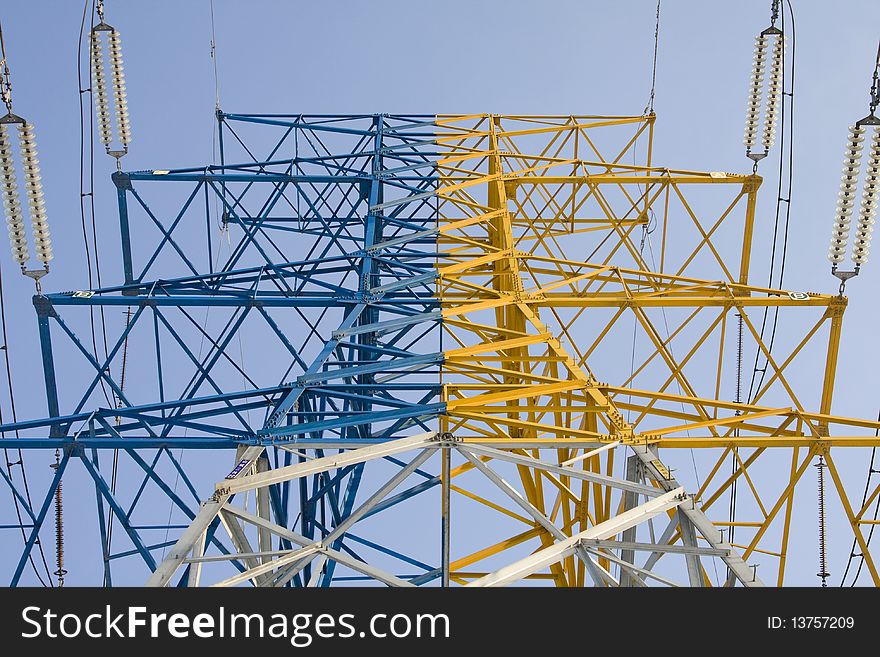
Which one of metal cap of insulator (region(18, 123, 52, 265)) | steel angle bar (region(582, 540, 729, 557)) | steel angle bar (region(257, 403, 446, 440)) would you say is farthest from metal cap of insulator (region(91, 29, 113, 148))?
steel angle bar (region(582, 540, 729, 557))

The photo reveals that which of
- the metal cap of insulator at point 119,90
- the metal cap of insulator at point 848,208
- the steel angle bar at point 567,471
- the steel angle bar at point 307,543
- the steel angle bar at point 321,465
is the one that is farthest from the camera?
the metal cap of insulator at point 119,90

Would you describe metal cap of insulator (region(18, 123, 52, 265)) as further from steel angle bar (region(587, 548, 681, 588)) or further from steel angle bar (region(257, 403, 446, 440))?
steel angle bar (region(587, 548, 681, 588))

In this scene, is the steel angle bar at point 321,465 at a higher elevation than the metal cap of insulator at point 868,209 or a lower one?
lower

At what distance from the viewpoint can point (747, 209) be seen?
28.2 meters

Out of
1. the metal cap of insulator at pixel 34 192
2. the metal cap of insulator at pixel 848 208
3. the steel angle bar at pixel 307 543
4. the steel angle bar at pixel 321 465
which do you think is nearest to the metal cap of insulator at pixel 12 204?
the metal cap of insulator at pixel 34 192

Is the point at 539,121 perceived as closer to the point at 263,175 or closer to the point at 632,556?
the point at 263,175

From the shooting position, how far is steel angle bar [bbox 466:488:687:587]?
11570mm

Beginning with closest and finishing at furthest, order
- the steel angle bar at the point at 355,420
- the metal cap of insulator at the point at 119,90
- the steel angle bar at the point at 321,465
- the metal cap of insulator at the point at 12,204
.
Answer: the steel angle bar at the point at 321,465, the steel angle bar at the point at 355,420, the metal cap of insulator at the point at 12,204, the metal cap of insulator at the point at 119,90

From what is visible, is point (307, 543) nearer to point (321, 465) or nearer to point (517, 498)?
point (321, 465)

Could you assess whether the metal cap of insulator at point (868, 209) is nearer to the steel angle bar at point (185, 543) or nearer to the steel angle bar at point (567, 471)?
the steel angle bar at point (567, 471)

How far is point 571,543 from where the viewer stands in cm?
→ 1206

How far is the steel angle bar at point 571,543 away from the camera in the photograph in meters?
11.6

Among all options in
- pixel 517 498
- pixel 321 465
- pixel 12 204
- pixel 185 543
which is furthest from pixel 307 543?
pixel 12 204

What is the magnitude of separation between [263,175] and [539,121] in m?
8.57
